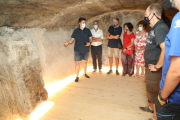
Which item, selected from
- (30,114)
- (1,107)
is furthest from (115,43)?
(1,107)

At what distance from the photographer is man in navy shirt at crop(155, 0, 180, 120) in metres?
0.85

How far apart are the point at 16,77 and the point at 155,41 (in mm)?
2143

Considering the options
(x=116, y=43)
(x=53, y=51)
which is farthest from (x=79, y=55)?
(x=116, y=43)

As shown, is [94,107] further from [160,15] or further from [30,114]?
[160,15]

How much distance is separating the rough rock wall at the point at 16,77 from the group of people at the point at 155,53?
165 cm

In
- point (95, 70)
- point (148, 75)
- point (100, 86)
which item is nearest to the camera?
point (148, 75)

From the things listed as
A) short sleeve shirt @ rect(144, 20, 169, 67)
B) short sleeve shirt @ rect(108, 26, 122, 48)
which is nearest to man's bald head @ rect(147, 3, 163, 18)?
short sleeve shirt @ rect(144, 20, 169, 67)

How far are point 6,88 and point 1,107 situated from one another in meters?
0.34

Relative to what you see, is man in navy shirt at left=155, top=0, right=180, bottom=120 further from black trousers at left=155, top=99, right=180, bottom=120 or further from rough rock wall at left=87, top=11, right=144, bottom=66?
rough rock wall at left=87, top=11, right=144, bottom=66

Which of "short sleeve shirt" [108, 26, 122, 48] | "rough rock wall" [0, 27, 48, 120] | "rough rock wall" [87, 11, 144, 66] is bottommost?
"rough rock wall" [0, 27, 48, 120]

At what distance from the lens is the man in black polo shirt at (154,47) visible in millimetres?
1670

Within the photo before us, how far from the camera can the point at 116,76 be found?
4.27 metres

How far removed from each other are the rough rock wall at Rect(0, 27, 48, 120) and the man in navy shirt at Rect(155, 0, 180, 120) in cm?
200

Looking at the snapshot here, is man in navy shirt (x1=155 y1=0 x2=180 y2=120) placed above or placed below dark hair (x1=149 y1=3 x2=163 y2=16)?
below
